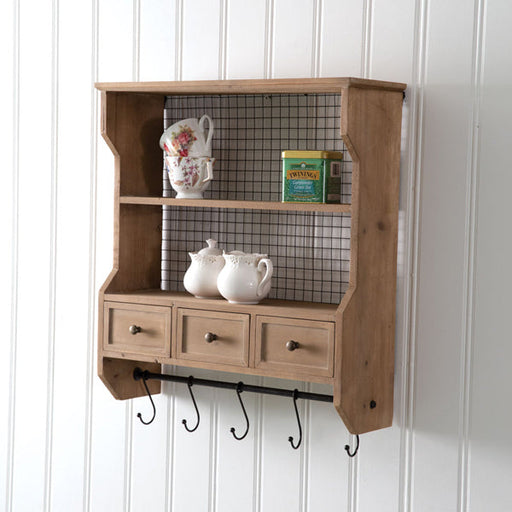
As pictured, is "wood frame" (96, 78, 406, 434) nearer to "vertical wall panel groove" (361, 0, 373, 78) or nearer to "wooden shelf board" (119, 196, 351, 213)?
"wooden shelf board" (119, 196, 351, 213)

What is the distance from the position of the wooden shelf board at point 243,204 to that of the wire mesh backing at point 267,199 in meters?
0.15

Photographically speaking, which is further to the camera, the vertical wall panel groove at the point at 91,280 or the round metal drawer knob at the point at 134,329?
the vertical wall panel groove at the point at 91,280

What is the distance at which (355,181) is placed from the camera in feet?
5.61

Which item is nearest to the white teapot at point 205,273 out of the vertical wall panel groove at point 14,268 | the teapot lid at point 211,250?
the teapot lid at point 211,250

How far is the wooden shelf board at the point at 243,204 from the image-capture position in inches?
68.3

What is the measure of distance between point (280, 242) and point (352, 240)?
0.32 metres

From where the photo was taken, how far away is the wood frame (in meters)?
1.71

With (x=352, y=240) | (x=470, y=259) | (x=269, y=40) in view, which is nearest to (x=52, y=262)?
(x=269, y=40)

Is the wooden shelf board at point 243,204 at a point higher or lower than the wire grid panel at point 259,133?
lower

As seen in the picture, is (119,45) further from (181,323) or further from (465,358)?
(465,358)

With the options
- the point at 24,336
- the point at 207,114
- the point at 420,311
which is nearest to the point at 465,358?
the point at 420,311

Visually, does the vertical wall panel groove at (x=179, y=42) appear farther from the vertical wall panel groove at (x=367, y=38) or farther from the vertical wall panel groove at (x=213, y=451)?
the vertical wall panel groove at (x=213, y=451)

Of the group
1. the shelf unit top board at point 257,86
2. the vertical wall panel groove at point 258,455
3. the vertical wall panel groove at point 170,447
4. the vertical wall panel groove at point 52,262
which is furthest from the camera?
the vertical wall panel groove at point 52,262

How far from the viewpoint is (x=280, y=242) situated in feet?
6.58
